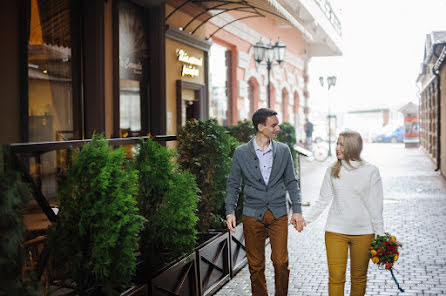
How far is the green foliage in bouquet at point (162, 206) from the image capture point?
4.88m

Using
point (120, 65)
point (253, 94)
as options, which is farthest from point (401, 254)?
point (253, 94)

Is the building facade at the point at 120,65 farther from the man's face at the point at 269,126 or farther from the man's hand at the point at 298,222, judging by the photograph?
the man's hand at the point at 298,222

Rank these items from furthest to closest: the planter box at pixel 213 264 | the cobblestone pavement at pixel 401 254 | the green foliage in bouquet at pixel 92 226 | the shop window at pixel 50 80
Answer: the shop window at pixel 50 80, the cobblestone pavement at pixel 401 254, the planter box at pixel 213 264, the green foliage in bouquet at pixel 92 226

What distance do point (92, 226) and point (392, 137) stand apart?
4822 centimetres

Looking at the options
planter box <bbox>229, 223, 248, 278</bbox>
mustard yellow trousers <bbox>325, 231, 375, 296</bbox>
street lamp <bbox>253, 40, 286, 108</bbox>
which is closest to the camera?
mustard yellow trousers <bbox>325, 231, 375, 296</bbox>

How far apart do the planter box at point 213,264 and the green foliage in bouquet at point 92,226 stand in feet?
5.85

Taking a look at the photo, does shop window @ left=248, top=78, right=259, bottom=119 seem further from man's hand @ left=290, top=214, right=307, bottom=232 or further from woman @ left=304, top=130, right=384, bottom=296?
woman @ left=304, top=130, right=384, bottom=296

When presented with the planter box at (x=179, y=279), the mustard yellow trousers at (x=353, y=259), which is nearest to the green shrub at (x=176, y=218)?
the planter box at (x=179, y=279)

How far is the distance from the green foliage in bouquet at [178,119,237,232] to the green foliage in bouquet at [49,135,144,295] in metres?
2.55

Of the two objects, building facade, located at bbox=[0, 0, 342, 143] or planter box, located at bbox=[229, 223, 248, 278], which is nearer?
planter box, located at bbox=[229, 223, 248, 278]

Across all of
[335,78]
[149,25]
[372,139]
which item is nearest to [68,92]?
[149,25]

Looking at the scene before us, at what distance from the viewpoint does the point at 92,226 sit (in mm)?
3809

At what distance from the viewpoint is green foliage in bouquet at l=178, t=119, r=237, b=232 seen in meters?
6.46

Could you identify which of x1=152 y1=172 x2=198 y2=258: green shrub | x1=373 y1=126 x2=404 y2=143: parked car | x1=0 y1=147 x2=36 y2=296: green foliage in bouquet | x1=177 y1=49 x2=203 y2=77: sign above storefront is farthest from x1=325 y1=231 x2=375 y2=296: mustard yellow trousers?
x1=373 y1=126 x2=404 y2=143: parked car
